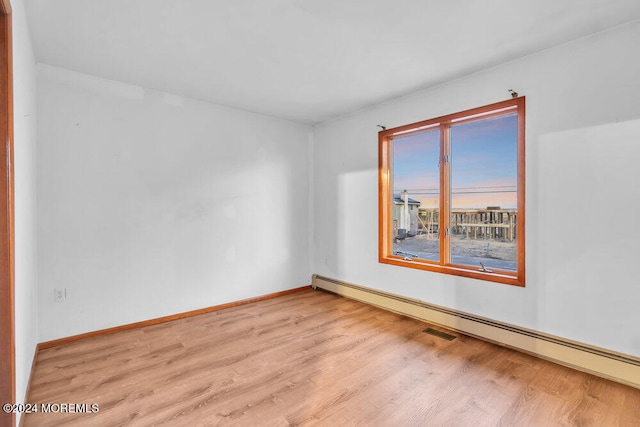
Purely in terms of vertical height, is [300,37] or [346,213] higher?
[300,37]

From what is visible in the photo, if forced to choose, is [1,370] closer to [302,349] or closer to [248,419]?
[248,419]

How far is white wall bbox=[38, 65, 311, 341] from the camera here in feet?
9.69

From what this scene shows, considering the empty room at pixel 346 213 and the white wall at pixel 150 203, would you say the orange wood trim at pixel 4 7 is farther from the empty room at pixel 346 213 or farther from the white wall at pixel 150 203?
the white wall at pixel 150 203

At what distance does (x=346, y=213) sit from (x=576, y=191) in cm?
265

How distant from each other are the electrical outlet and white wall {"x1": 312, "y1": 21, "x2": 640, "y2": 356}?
3.82m

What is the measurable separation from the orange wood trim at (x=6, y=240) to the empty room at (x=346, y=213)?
1 centimetres

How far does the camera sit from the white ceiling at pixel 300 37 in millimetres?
2113

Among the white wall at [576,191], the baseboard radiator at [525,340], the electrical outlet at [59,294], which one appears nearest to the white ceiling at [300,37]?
the white wall at [576,191]

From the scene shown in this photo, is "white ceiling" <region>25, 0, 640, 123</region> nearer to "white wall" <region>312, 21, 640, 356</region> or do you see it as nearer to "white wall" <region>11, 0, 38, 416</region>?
"white wall" <region>312, 21, 640, 356</region>

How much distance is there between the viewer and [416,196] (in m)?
3.81

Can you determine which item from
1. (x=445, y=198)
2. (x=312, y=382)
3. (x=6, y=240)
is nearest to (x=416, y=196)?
(x=445, y=198)

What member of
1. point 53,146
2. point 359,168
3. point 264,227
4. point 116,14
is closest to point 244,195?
point 264,227

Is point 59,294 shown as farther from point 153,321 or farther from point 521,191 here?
point 521,191

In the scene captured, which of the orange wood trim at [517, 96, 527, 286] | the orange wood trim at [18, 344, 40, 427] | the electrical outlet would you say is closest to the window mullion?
the orange wood trim at [517, 96, 527, 286]
